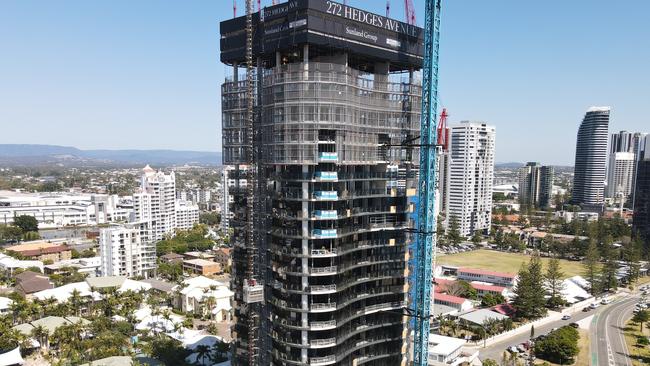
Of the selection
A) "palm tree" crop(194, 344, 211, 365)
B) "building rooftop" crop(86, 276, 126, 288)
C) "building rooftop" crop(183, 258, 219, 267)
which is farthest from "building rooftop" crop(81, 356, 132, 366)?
"building rooftop" crop(183, 258, 219, 267)

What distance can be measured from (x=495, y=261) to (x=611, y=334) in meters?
66.6

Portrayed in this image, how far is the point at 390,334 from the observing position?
53188mm

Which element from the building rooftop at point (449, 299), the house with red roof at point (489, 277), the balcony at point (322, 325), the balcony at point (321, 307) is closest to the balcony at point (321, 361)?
the balcony at point (322, 325)

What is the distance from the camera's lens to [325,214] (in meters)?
44.2

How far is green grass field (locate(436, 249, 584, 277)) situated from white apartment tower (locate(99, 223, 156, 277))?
311 feet

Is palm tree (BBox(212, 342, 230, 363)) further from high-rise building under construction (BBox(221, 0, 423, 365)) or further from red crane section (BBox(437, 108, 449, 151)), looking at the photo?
red crane section (BBox(437, 108, 449, 151))

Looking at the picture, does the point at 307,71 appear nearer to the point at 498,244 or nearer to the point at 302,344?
the point at 302,344

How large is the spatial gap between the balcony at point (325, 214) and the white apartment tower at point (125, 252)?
93866 mm

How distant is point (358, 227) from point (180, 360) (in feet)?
129

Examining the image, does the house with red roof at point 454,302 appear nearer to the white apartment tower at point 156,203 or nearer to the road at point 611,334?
the road at point 611,334

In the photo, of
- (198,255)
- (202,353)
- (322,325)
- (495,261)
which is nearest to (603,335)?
(495,261)

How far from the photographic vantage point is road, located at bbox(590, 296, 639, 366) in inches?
2995

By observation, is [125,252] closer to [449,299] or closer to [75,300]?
[75,300]

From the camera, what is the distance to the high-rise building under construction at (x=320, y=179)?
4372 cm
